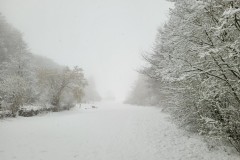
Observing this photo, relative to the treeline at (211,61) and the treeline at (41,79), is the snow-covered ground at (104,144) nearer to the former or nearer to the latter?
the treeline at (211,61)

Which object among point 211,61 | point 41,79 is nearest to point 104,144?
point 211,61

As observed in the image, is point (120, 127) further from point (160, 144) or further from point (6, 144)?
point (6, 144)

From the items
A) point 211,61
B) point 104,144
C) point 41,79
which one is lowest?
point 104,144

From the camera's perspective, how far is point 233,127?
7.06m

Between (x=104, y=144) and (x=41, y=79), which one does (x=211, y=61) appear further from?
(x=41, y=79)

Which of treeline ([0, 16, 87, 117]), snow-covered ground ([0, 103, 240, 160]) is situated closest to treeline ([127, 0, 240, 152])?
snow-covered ground ([0, 103, 240, 160])

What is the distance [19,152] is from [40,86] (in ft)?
66.2

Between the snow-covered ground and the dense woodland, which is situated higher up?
the dense woodland

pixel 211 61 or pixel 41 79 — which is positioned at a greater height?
pixel 41 79

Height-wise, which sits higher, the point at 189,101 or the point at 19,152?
the point at 189,101

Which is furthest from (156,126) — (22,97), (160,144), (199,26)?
(22,97)

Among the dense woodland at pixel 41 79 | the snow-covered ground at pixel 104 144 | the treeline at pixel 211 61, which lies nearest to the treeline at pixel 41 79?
the dense woodland at pixel 41 79

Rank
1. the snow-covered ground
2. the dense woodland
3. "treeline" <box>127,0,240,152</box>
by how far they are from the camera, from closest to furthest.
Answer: "treeline" <box>127,0,240,152</box>
the snow-covered ground
the dense woodland

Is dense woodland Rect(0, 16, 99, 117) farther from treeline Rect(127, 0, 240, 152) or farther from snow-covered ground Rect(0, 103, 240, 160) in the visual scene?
treeline Rect(127, 0, 240, 152)
